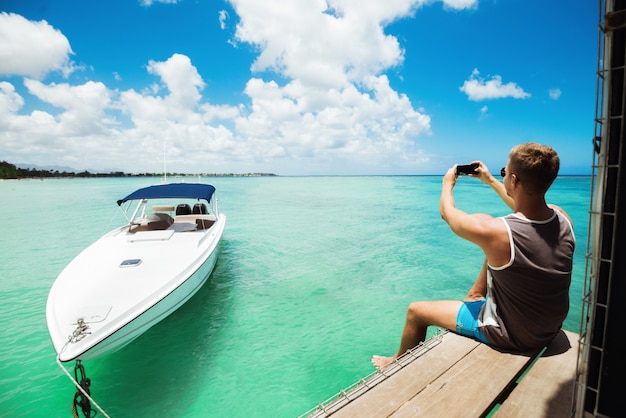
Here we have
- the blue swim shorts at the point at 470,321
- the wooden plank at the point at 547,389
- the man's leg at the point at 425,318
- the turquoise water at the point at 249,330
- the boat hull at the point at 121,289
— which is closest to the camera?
the wooden plank at the point at 547,389

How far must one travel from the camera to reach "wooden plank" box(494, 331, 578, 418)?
1.72 meters

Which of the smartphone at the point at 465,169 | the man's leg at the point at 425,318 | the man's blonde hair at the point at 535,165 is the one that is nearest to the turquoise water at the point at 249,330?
the man's leg at the point at 425,318

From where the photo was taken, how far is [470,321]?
2439mm

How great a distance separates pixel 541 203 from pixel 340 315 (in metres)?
4.97

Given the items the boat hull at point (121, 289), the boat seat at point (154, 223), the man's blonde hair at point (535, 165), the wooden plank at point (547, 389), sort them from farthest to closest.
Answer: the boat seat at point (154, 223)
the boat hull at point (121, 289)
the man's blonde hair at point (535, 165)
the wooden plank at point (547, 389)

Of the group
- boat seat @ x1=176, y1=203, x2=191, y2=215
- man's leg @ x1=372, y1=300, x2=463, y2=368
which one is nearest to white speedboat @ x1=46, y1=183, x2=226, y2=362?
boat seat @ x1=176, y1=203, x2=191, y2=215

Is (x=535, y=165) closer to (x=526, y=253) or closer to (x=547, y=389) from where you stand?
(x=526, y=253)

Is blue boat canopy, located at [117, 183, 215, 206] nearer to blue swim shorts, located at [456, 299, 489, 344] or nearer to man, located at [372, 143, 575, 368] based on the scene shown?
blue swim shorts, located at [456, 299, 489, 344]

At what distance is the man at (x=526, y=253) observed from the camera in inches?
75.4

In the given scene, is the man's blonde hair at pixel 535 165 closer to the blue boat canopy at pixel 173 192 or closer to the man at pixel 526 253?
the man at pixel 526 253

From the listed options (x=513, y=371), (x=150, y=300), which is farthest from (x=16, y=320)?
(x=513, y=371)

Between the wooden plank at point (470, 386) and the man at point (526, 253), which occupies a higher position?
the man at point (526, 253)

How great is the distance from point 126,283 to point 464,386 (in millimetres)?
4566

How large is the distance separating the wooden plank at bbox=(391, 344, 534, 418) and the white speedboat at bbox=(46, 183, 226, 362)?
11.4ft
